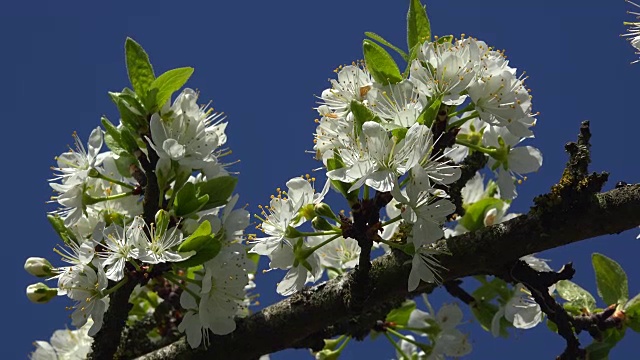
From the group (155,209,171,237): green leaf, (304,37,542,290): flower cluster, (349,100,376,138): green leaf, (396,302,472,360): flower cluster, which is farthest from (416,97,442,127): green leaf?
(396,302,472,360): flower cluster

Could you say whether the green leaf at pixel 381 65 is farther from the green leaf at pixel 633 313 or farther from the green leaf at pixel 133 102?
the green leaf at pixel 633 313

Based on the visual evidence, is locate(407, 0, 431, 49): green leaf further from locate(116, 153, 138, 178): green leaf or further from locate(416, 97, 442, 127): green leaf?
locate(116, 153, 138, 178): green leaf

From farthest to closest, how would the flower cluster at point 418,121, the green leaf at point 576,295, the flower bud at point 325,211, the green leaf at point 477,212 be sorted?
the green leaf at point 477,212 < the green leaf at point 576,295 < the flower bud at point 325,211 < the flower cluster at point 418,121

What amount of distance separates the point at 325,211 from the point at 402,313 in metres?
0.92

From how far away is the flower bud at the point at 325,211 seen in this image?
2.51 meters

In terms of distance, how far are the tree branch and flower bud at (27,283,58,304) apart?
39 centimetres

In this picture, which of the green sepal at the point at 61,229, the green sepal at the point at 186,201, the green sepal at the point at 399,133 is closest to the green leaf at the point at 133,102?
the green sepal at the point at 186,201

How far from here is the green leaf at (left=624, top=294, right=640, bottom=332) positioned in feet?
9.01

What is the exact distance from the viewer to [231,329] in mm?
2631

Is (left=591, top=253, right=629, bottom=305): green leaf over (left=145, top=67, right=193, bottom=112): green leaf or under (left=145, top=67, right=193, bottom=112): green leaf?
under

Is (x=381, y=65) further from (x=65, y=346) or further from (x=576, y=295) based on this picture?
(x=65, y=346)

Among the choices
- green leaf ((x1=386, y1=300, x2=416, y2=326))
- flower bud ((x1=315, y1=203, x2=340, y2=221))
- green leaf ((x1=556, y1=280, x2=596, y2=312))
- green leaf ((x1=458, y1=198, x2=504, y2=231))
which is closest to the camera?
flower bud ((x1=315, y1=203, x2=340, y2=221))

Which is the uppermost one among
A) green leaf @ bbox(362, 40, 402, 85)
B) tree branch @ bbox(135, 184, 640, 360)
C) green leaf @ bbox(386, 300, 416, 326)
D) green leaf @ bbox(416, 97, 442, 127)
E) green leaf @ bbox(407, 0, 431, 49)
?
green leaf @ bbox(407, 0, 431, 49)

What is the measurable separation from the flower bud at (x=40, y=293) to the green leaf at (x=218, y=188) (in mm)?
580
